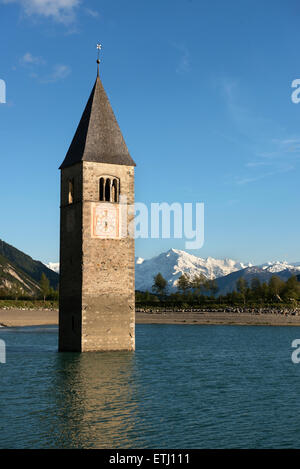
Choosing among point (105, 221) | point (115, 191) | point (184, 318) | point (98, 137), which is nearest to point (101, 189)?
point (115, 191)

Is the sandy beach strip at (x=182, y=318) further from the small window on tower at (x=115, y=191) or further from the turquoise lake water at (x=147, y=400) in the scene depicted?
the small window on tower at (x=115, y=191)

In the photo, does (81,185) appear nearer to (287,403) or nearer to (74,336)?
(74,336)

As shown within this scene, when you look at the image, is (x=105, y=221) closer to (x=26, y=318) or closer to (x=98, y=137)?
(x=98, y=137)

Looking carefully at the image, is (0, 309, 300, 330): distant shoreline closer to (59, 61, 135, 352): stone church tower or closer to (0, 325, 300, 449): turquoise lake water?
(0, 325, 300, 449): turquoise lake water

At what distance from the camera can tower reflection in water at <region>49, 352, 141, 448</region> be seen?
21.2 meters

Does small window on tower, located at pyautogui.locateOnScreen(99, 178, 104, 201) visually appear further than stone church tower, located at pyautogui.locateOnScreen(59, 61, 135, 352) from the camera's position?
Yes

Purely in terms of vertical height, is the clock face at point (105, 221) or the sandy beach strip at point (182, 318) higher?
the clock face at point (105, 221)

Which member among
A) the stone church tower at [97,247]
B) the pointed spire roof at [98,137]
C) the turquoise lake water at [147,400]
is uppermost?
the pointed spire roof at [98,137]

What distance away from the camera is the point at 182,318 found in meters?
108

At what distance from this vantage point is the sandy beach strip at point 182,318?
9800cm

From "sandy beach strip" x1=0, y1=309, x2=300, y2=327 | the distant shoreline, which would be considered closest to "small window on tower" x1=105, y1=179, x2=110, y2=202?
the distant shoreline

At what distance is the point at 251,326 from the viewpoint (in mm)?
95875

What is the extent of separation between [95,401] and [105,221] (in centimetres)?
1794

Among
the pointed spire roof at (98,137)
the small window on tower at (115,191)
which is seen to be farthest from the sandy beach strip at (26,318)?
the small window on tower at (115,191)
